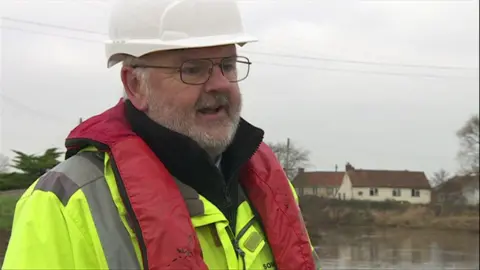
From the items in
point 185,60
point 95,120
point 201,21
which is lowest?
point 95,120

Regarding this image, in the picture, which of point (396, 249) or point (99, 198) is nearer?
point (99, 198)

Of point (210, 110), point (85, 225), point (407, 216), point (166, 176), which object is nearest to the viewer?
point (85, 225)

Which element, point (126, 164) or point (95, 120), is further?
point (95, 120)

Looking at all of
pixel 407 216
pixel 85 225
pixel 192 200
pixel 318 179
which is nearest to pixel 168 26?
pixel 192 200

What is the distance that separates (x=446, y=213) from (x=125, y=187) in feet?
129

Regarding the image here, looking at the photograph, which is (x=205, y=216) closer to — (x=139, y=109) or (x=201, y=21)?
(x=139, y=109)

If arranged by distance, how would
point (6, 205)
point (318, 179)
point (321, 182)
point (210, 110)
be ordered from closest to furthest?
1. point (210, 110)
2. point (6, 205)
3. point (318, 179)
4. point (321, 182)

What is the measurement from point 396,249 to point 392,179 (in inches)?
926

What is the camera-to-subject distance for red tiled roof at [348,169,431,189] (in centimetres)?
4638

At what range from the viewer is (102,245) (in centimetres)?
198

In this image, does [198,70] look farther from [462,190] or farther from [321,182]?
[462,190]

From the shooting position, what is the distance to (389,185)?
164 ft

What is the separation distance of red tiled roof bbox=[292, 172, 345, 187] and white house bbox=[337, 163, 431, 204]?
6.93 metres

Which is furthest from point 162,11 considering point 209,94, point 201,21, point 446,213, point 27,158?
point 446,213
